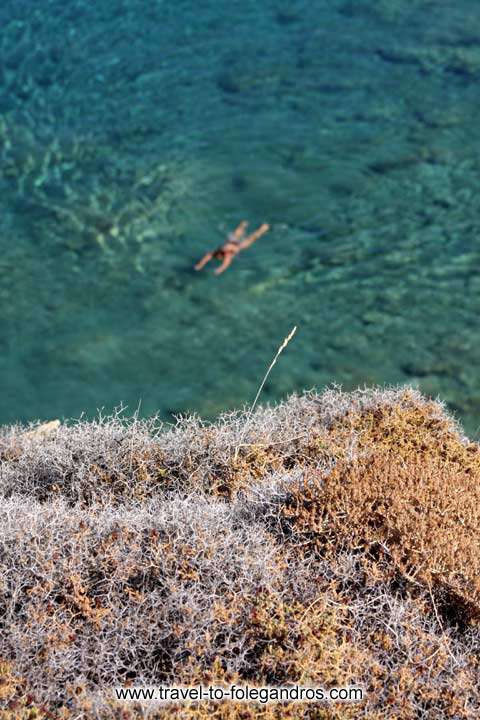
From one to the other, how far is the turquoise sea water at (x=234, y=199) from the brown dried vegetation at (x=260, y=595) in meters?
3.25

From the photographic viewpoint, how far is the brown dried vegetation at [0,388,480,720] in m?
2.98

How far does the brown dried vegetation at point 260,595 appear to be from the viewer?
2979 mm

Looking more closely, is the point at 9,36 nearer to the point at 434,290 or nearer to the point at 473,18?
the point at 473,18

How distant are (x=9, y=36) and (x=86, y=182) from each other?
3.46 metres

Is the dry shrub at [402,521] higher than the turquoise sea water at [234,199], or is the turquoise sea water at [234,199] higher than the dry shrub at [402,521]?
the turquoise sea water at [234,199]

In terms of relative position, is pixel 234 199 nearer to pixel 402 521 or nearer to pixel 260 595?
pixel 402 521

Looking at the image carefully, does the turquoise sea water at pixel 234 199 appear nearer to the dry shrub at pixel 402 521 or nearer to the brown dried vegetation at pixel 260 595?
the dry shrub at pixel 402 521

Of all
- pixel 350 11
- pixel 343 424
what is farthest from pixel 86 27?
pixel 343 424

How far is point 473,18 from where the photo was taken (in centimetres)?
1142

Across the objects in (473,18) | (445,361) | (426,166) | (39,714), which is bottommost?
(39,714)

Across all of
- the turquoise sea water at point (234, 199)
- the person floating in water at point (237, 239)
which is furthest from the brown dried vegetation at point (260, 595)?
the person floating in water at point (237, 239)

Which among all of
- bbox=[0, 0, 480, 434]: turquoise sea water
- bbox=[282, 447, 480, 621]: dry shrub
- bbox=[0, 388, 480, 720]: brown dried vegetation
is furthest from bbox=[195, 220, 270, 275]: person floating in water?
bbox=[282, 447, 480, 621]: dry shrub

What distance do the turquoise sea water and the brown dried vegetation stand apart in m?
3.25

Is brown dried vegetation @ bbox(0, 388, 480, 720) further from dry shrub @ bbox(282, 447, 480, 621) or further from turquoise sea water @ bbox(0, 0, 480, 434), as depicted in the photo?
turquoise sea water @ bbox(0, 0, 480, 434)
